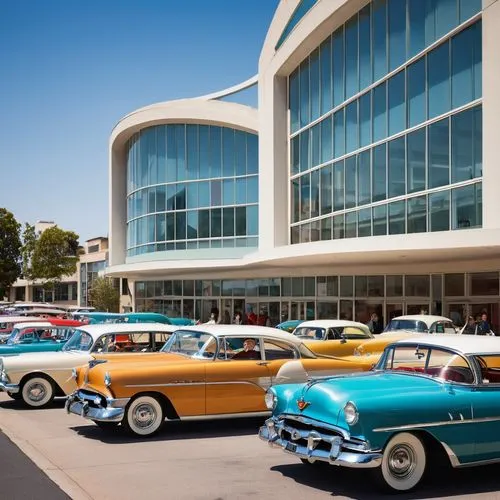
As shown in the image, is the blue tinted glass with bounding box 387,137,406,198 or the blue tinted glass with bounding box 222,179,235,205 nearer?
the blue tinted glass with bounding box 387,137,406,198

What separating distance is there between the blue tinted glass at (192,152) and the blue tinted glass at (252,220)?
421 cm

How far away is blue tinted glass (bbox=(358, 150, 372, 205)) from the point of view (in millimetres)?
25156

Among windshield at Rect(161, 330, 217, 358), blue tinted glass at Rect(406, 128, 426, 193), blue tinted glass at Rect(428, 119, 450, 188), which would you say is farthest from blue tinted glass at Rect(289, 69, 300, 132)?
windshield at Rect(161, 330, 217, 358)

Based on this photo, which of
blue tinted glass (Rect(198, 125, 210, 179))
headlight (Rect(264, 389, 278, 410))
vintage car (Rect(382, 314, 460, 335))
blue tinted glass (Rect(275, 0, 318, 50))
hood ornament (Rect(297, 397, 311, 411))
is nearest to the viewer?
hood ornament (Rect(297, 397, 311, 411))

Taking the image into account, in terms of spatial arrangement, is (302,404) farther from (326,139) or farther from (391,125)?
(326,139)

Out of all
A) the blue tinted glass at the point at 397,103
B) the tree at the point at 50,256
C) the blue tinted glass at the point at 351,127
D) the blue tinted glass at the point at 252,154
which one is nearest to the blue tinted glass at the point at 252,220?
the blue tinted glass at the point at 252,154

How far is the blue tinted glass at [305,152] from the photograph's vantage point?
30.0 m

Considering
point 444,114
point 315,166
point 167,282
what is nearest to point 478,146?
point 444,114

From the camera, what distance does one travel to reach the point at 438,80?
21562 mm

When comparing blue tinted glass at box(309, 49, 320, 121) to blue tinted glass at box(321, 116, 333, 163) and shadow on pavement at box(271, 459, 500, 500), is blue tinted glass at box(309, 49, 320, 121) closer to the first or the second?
blue tinted glass at box(321, 116, 333, 163)

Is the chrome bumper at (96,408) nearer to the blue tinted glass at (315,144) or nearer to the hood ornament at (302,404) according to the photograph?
the hood ornament at (302,404)

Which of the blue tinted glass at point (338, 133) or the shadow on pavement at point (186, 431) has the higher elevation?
the blue tinted glass at point (338, 133)

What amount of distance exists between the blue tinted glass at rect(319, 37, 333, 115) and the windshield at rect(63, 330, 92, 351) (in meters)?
17.2

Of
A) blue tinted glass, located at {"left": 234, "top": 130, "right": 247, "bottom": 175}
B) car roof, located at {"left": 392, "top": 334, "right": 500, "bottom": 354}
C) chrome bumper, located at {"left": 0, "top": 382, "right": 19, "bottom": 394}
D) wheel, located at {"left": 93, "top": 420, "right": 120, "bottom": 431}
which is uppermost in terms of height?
blue tinted glass, located at {"left": 234, "top": 130, "right": 247, "bottom": 175}
